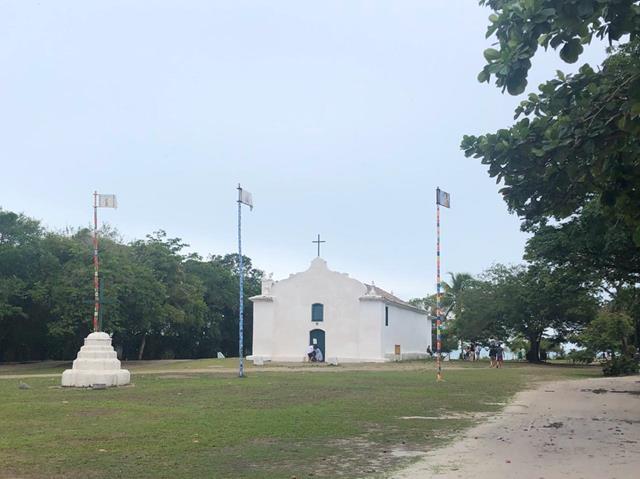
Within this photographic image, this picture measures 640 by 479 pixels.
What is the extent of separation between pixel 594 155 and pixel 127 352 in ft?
178

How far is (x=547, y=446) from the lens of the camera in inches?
425

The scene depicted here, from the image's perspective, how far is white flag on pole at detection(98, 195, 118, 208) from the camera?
25.5 m

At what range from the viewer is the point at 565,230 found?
58.6 ft

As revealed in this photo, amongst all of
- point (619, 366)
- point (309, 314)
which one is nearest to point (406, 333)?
point (309, 314)

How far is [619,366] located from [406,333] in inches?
955

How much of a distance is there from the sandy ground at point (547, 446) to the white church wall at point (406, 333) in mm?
32214

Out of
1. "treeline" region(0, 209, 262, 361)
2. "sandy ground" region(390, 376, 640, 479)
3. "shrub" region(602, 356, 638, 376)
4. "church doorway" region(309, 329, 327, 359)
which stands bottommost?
"shrub" region(602, 356, 638, 376)

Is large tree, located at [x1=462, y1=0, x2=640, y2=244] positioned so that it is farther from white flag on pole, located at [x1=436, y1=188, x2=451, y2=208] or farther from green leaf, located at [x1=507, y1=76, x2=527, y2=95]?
white flag on pole, located at [x1=436, y1=188, x2=451, y2=208]

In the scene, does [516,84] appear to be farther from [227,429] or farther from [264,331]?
[264,331]

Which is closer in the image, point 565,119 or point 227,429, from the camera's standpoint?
point 565,119

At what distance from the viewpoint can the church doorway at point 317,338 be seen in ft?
161

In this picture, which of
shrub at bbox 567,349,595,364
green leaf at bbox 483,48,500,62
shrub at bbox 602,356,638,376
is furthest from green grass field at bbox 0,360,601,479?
shrub at bbox 567,349,595,364

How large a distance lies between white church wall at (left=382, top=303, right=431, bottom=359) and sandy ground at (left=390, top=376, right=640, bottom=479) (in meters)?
32.2

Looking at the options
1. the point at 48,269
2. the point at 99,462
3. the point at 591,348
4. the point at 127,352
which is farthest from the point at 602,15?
the point at 127,352
